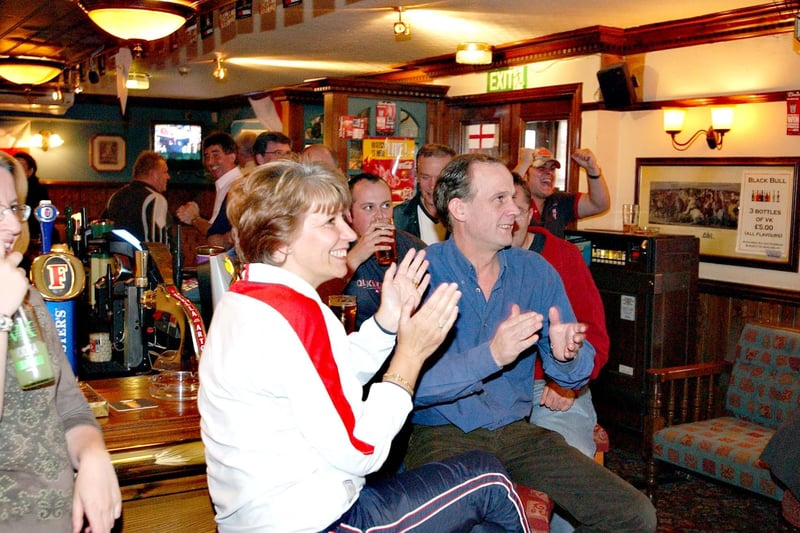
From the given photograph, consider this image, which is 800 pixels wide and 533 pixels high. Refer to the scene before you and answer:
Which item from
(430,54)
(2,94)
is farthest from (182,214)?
(2,94)

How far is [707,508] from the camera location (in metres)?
4.36

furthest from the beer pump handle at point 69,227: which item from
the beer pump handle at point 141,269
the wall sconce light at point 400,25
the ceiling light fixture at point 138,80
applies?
the ceiling light fixture at point 138,80

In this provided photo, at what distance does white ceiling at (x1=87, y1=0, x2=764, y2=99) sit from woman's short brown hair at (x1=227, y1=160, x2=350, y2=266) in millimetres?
3913

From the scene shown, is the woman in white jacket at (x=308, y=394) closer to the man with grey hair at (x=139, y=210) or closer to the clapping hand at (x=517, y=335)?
the clapping hand at (x=517, y=335)

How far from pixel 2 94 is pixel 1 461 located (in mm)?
11526

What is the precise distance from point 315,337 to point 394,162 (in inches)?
225

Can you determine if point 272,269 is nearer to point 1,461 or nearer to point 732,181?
point 1,461

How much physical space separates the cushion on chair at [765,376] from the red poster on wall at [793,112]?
1.58 metres

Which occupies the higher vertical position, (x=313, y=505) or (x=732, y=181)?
(x=732, y=181)

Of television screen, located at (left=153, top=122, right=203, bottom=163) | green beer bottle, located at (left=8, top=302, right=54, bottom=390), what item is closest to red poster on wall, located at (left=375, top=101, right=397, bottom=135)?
green beer bottle, located at (left=8, top=302, right=54, bottom=390)

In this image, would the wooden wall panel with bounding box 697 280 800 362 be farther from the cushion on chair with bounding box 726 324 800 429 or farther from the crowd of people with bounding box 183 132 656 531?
the crowd of people with bounding box 183 132 656 531

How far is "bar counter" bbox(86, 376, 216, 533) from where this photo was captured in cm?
204

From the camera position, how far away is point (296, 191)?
190 cm

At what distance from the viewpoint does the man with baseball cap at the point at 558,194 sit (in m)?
5.00
